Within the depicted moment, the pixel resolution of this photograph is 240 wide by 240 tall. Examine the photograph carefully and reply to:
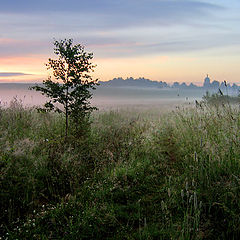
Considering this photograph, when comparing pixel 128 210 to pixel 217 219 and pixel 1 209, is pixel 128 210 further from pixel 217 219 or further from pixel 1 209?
pixel 1 209

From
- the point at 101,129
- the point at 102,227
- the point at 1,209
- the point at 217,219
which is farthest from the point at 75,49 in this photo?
the point at 217,219

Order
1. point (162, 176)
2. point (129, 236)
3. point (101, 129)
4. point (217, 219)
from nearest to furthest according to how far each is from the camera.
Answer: point (129, 236), point (217, 219), point (162, 176), point (101, 129)

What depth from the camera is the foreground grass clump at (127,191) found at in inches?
119

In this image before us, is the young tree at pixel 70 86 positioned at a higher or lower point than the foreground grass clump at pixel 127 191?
higher

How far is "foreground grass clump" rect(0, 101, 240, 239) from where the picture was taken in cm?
302

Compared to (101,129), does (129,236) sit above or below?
below

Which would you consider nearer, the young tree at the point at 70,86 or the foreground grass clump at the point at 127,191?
the foreground grass clump at the point at 127,191

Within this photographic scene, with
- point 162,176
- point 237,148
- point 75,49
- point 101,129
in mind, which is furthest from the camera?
point 101,129

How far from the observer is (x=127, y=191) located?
13.9ft

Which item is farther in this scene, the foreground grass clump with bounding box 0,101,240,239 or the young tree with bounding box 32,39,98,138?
the young tree with bounding box 32,39,98,138

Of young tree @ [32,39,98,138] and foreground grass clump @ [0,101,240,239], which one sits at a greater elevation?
young tree @ [32,39,98,138]

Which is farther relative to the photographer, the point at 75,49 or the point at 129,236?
the point at 75,49

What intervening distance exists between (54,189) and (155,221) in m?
2.08

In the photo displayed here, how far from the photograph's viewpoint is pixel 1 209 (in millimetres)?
3689
